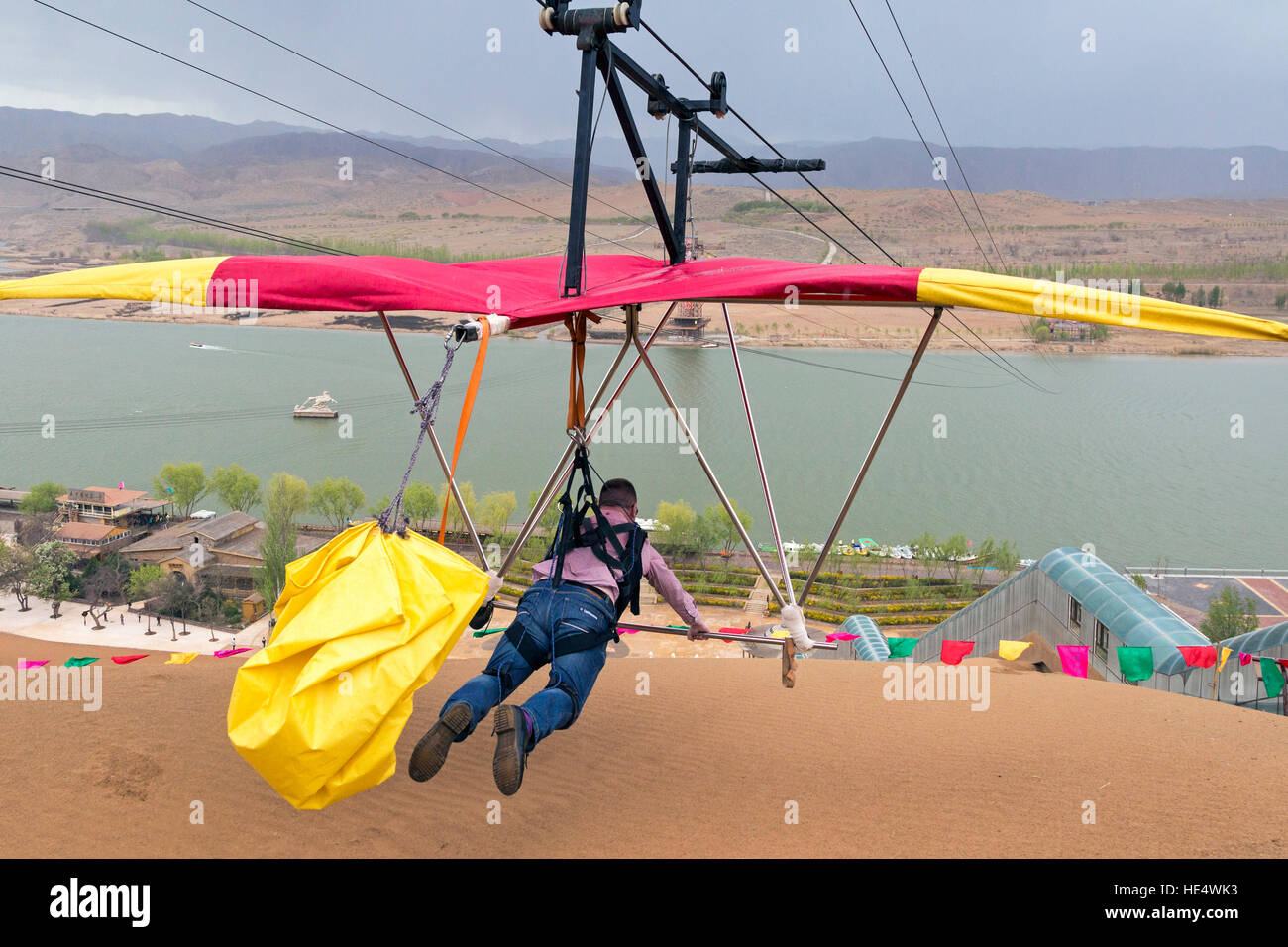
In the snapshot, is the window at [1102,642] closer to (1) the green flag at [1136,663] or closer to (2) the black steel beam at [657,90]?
(1) the green flag at [1136,663]

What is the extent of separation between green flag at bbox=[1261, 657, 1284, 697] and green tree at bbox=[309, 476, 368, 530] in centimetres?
4177

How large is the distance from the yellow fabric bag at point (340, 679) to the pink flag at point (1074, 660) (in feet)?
27.0

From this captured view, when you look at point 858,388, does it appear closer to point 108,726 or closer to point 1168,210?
point 108,726

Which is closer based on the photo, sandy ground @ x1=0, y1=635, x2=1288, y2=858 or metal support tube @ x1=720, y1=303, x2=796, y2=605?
sandy ground @ x1=0, y1=635, x2=1288, y2=858

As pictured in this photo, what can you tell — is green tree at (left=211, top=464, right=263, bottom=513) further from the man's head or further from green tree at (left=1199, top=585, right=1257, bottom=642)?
the man's head

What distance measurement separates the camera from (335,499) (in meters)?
45.8

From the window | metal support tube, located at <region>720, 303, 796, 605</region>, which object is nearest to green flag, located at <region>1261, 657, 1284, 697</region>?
the window

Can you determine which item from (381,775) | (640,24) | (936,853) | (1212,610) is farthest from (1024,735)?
(1212,610)

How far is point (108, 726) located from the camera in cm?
604

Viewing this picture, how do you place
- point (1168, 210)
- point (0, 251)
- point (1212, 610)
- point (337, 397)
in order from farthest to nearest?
1. point (1168, 210)
2. point (0, 251)
3. point (337, 397)
4. point (1212, 610)

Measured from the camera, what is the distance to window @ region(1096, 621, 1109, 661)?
11.7 m

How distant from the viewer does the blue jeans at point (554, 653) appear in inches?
181

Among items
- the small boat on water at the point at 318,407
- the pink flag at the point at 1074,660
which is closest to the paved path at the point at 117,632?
A: the pink flag at the point at 1074,660

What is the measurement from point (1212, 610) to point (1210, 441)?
144 feet
